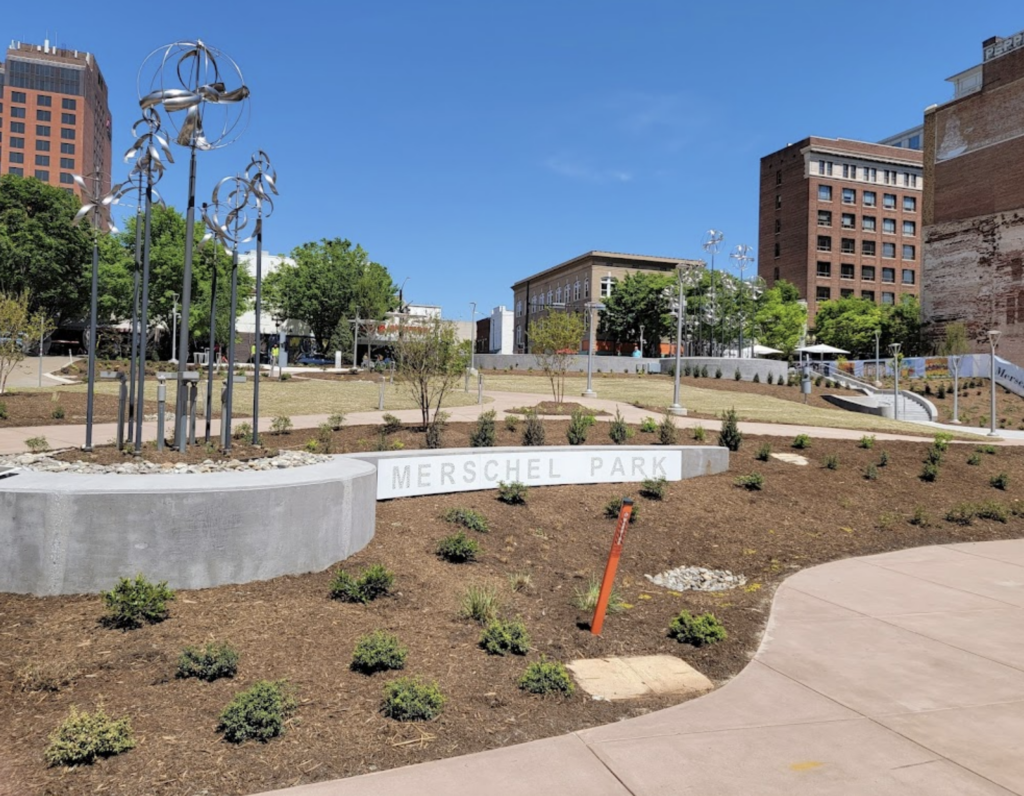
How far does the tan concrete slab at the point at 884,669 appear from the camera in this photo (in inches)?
192

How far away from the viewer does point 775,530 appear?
10.5m

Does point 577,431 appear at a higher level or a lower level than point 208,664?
higher

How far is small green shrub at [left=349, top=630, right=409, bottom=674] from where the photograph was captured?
484cm

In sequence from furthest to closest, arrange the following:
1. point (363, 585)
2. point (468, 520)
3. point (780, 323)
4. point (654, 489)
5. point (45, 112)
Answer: point (45, 112) → point (780, 323) → point (654, 489) → point (468, 520) → point (363, 585)

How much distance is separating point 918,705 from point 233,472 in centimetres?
577

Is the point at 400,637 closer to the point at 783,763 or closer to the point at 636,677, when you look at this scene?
the point at 636,677

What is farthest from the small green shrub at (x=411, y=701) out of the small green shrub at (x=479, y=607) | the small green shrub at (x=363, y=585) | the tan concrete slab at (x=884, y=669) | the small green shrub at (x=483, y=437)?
the small green shrub at (x=483, y=437)

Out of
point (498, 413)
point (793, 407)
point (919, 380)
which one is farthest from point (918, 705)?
point (919, 380)

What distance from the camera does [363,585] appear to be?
6.21 m

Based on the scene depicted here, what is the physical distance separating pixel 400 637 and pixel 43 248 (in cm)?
6703

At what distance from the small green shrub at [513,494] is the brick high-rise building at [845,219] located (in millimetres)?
80268

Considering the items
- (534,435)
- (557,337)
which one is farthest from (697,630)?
(557,337)

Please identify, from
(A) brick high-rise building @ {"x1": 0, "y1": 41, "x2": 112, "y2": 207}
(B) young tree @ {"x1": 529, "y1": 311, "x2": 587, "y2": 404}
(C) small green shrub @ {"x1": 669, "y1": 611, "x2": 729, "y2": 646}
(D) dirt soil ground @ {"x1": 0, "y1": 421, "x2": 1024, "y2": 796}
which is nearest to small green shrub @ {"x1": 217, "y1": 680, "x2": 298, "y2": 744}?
(D) dirt soil ground @ {"x1": 0, "y1": 421, "x2": 1024, "y2": 796}

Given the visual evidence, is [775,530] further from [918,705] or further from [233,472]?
[233,472]
